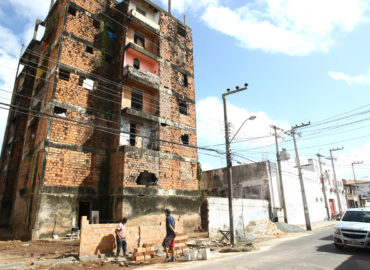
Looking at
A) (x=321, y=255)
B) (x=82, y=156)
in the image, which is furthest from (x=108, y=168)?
(x=321, y=255)

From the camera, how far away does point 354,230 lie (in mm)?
9055

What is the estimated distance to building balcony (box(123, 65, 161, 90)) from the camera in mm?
19391

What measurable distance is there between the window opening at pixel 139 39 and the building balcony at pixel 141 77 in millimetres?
3860

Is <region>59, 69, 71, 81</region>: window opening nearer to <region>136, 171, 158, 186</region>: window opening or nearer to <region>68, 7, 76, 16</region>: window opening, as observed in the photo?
<region>68, 7, 76, 16</region>: window opening

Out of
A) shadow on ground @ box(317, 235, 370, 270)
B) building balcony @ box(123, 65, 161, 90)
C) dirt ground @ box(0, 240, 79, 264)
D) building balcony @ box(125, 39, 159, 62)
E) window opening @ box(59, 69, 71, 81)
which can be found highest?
building balcony @ box(125, 39, 159, 62)

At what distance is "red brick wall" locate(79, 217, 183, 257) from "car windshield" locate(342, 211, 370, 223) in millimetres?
8664

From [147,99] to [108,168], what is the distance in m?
6.89

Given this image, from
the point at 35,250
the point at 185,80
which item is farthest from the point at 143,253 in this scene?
the point at 185,80

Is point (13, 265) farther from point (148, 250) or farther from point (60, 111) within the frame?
point (60, 111)

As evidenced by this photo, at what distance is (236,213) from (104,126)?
44.0 feet

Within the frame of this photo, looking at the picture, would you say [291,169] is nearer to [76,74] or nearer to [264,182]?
[264,182]

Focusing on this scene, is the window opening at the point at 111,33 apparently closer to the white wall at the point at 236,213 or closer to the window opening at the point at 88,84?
the window opening at the point at 88,84

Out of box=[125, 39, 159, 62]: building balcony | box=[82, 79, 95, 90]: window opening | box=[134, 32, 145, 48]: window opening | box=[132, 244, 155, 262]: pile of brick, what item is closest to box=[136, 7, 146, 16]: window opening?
box=[134, 32, 145, 48]: window opening

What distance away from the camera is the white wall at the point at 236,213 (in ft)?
60.5
